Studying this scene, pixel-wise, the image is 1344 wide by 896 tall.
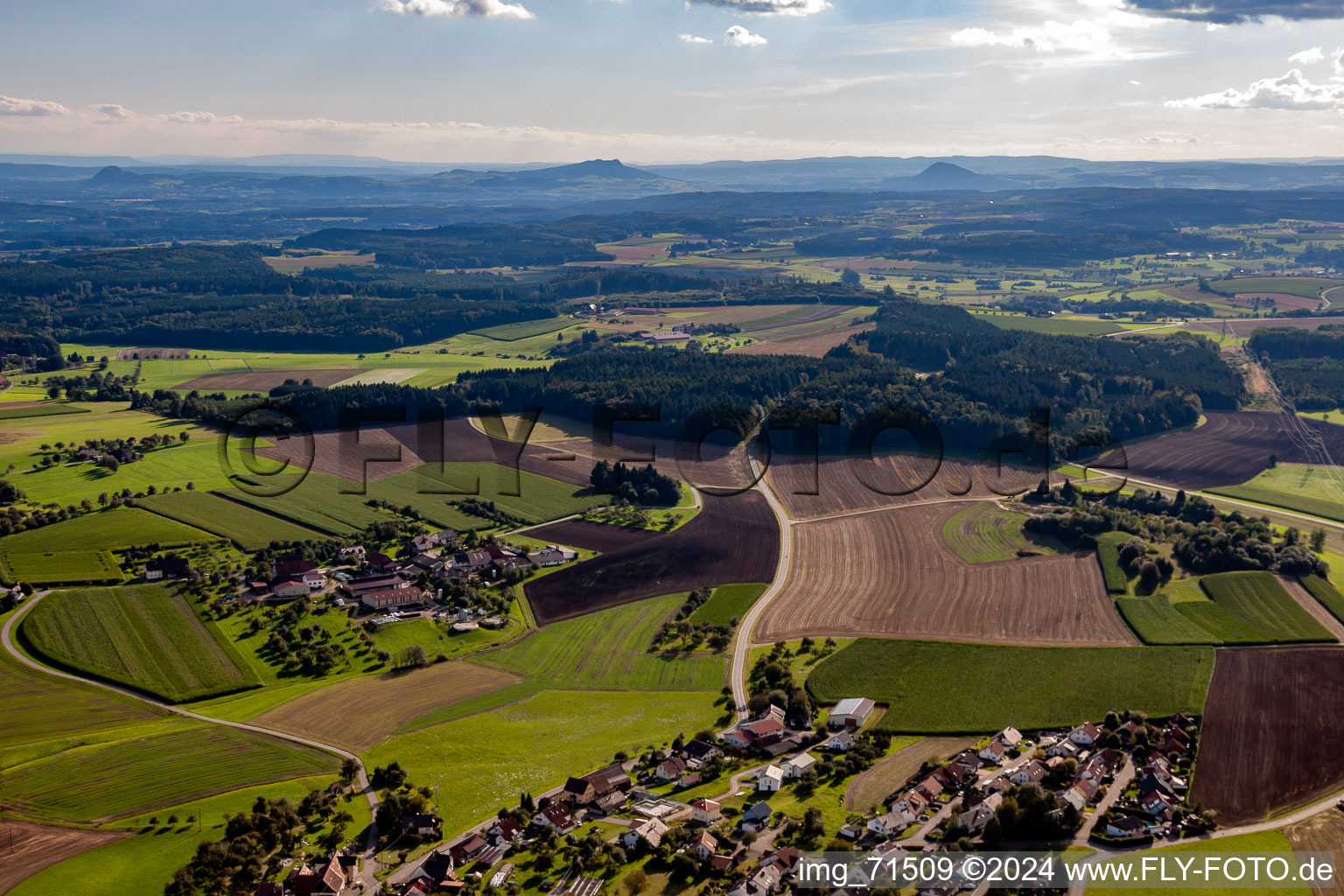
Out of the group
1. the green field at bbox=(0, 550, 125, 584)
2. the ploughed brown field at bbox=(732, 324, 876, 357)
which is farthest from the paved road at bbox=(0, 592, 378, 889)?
the ploughed brown field at bbox=(732, 324, 876, 357)

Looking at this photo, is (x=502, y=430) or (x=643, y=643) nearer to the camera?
(x=643, y=643)

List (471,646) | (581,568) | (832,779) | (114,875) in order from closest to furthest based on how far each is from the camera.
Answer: (114,875)
(832,779)
(471,646)
(581,568)

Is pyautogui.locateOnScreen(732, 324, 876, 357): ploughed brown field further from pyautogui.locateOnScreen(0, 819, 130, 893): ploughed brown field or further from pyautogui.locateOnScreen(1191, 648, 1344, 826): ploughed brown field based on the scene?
pyautogui.locateOnScreen(0, 819, 130, 893): ploughed brown field

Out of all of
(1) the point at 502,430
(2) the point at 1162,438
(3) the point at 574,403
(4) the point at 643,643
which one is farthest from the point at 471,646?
(2) the point at 1162,438

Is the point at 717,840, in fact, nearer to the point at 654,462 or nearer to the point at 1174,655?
the point at 1174,655

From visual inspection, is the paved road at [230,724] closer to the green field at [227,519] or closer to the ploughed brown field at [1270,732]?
the green field at [227,519]

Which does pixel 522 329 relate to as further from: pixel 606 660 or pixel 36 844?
pixel 36 844

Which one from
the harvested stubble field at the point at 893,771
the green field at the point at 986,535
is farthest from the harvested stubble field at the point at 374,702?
the green field at the point at 986,535
